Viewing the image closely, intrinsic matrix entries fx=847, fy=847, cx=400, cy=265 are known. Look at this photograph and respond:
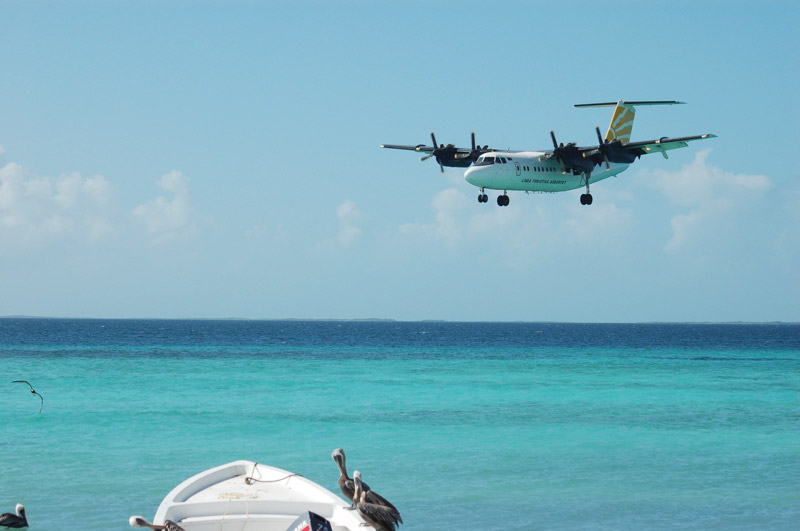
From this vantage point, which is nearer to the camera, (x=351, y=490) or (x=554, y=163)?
(x=351, y=490)

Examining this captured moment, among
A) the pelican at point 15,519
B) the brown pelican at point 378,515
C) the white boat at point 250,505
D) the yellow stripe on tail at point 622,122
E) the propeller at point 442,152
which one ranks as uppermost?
the yellow stripe on tail at point 622,122

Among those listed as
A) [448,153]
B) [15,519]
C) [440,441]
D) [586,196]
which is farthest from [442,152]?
[15,519]

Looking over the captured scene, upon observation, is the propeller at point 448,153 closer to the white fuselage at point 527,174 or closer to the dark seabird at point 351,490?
the white fuselage at point 527,174

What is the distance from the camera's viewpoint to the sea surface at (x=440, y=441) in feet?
61.0

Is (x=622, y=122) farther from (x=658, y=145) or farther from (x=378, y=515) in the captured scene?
(x=378, y=515)

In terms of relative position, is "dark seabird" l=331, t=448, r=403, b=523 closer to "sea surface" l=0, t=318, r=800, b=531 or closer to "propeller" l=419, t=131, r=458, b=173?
"sea surface" l=0, t=318, r=800, b=531

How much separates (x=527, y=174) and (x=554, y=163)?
267cm

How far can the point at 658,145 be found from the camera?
3675 centimetres

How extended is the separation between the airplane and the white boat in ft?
79.6

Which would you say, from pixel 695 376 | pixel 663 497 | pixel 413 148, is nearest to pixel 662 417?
pixel 663 497

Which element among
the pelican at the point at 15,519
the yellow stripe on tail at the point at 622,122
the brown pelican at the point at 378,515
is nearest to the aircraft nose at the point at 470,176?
the yellow stripe on tail at the point at 622,122

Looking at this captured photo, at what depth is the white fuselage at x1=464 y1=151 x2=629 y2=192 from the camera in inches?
1457

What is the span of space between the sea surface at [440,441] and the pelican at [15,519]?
559mm

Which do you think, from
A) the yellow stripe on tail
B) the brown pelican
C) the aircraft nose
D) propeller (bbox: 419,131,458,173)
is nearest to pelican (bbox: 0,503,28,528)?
the brown pelican
